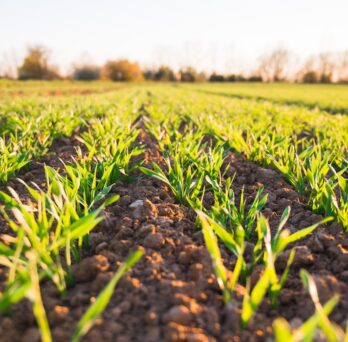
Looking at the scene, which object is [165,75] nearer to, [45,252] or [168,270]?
[168,270]

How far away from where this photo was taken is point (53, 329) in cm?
96

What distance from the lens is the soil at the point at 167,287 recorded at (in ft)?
3.17

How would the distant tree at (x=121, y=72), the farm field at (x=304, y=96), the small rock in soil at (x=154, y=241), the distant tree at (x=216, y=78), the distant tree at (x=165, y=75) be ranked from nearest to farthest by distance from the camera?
1. the small rock in soil at (x=154, y=241)
2. the farm field at (x=304, y=96)
3. the distant tree at (x=216, y=78)
4. the distant tree at (x=165, y=75)
5. the distant tree at (x=121, y=72)

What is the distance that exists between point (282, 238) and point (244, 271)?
29 cm

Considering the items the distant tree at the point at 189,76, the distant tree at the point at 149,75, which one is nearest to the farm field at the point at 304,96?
the distant tree at the point at 189,76

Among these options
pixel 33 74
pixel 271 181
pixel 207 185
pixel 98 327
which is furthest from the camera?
pixel 33 74

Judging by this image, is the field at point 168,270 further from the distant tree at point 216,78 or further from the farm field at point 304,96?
the distant tree at point 216,78

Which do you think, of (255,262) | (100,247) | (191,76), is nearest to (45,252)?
(100,247)

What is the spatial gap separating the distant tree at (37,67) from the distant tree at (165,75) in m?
19.7

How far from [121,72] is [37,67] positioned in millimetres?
17508

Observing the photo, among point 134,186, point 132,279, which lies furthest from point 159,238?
point 134,186

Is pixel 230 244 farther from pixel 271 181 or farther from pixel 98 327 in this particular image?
pixel 271 181

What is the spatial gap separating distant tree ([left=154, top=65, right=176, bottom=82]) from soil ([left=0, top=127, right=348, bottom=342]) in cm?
6806

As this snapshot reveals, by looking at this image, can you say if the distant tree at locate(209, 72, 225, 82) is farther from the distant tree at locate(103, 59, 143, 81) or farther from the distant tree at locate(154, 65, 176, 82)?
the distant tree at locate(103, 59, 143, 81)
